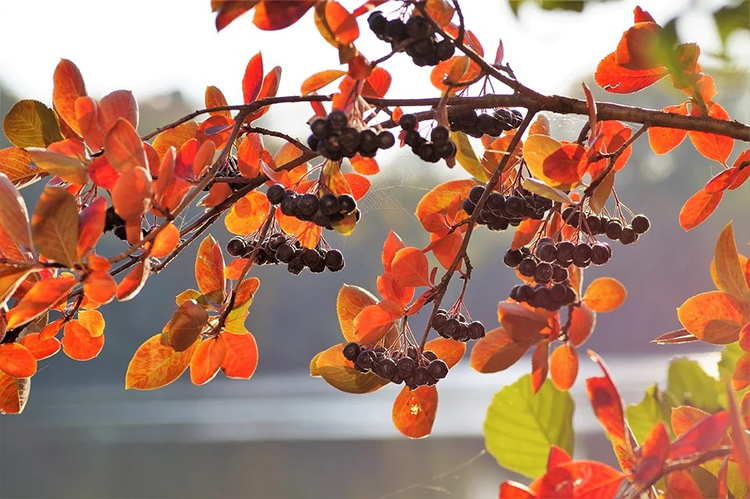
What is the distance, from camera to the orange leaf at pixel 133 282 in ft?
0.81

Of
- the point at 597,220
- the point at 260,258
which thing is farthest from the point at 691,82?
the point at 260,258

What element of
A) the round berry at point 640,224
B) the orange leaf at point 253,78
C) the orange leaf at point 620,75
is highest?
the orange leaf at point 620,75

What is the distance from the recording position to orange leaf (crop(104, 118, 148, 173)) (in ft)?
0.82

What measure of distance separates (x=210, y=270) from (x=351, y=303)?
7 cm

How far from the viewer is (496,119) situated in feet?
1.11

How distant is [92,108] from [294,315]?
750 centimetres

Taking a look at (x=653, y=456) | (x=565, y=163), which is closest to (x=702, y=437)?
(x=653, y=456)

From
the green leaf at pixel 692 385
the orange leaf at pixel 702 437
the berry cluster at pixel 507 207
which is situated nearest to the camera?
the orange leaf at pixel 702 437

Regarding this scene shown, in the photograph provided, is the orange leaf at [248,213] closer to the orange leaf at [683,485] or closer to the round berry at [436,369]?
the round berry at [436,369]

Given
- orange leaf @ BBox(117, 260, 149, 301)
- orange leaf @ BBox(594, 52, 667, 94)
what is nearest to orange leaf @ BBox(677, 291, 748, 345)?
orange leaf @ BBox(594, 52, 667, 94)

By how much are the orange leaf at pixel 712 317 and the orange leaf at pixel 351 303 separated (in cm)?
14

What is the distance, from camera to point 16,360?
0.32 metres

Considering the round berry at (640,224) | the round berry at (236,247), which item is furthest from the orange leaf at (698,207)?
the round berry at (236,247)

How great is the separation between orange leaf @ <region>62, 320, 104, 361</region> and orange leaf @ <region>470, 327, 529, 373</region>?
0.20 meters
